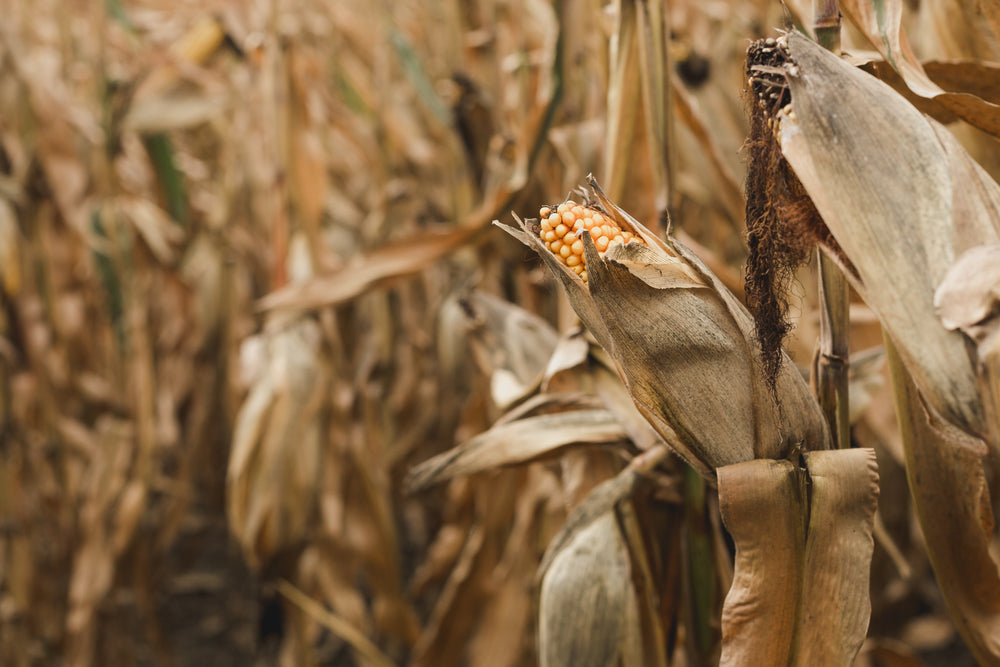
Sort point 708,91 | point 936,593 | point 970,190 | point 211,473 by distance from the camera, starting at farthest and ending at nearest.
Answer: point 211,473, point 936,593, point 708,91, point 970,190

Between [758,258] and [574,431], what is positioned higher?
[758,258]

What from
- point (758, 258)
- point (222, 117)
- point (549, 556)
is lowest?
point (549, 556)

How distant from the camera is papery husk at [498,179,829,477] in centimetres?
33

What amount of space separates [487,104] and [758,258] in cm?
70

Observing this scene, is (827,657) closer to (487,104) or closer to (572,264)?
(572,264)

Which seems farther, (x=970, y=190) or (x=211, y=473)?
(x=211, y=473)

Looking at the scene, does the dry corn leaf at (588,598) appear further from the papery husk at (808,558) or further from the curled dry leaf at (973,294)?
the curled dry leaf at (973,294)

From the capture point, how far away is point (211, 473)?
1.97 m

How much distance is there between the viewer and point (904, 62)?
41cm

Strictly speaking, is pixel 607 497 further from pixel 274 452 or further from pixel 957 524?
pixel 274 452

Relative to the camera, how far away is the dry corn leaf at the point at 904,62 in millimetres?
395

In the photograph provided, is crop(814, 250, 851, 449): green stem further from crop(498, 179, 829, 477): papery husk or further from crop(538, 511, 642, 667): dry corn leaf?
crop(538, 511, 642, 667): dry corn leaf

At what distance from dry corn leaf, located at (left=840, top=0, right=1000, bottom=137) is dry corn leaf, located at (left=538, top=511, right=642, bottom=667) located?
29 centimetres

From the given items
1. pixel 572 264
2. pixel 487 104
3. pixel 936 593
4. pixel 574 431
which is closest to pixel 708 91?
pixel 487 104
